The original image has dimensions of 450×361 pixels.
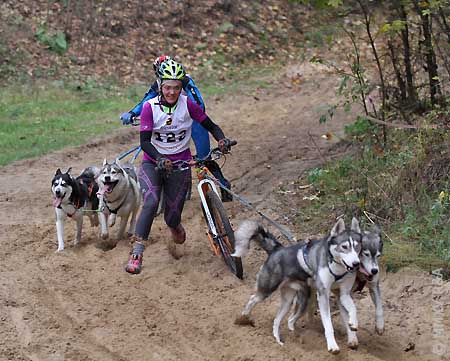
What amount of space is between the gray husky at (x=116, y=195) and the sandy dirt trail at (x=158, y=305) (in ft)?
0.94

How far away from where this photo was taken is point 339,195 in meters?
9.16

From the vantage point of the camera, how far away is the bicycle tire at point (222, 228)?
25.1ft

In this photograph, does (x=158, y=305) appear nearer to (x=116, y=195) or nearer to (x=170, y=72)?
(x=116, y=195)

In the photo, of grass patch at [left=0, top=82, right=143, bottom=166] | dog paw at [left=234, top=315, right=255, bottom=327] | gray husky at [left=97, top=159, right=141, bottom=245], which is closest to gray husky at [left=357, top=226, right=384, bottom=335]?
dog paw at [left=234, top=315, right=255, bottom=327]

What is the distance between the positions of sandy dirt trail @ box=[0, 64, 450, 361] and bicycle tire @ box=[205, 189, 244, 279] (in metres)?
0.15

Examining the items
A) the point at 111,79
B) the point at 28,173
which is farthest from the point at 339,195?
the point at 111,79

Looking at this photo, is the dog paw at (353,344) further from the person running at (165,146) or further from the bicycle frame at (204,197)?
the person running at (165,146)

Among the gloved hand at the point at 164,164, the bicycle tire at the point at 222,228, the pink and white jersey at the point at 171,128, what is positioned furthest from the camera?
the bicycle tire at the point at 222,228

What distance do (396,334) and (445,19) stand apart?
4552 millimetres

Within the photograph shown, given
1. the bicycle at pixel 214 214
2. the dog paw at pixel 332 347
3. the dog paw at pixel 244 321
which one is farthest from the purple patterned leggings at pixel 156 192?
the dog paw at pixel 332 347

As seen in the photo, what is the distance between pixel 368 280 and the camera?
603 centimetres

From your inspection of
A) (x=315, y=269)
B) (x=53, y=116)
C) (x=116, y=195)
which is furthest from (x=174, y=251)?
(x=53, y=116)

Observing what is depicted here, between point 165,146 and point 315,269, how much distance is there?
7.43ft

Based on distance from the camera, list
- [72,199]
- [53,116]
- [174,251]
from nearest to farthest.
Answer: [174,251]
[72,199]
[53,116]
